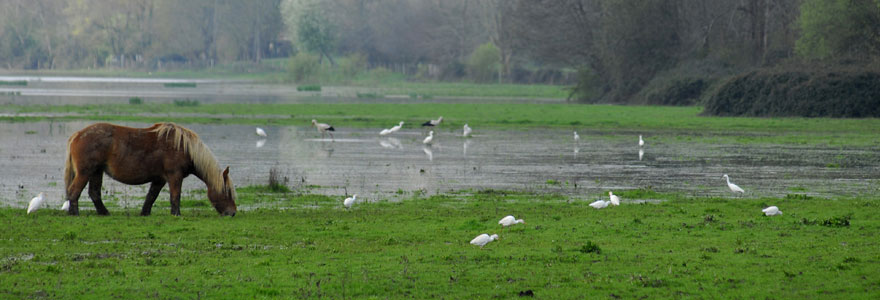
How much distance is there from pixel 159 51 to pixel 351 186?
7088 inches

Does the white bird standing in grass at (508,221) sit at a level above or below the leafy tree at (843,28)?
below

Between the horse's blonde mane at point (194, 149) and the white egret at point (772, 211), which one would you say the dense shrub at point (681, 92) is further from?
the horse's blonde mane at point (194, 149)

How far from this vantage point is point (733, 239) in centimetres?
1526

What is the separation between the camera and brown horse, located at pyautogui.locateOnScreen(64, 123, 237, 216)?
17.5 m

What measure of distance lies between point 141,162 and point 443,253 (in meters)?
6.81

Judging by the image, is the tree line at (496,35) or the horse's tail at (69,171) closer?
the horse's tail at (69,171)

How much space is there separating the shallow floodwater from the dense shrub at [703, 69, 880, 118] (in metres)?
17.2

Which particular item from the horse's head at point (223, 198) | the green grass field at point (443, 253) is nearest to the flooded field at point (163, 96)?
the horse's head at point (223, 198)

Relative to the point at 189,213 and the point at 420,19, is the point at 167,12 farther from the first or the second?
the point at 189,213

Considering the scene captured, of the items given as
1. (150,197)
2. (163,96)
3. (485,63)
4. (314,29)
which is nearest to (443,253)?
(150,197)

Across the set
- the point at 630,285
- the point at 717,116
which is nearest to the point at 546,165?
the point at 630,285

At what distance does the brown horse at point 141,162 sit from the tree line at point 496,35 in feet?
166

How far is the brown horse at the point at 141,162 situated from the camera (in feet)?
57.3

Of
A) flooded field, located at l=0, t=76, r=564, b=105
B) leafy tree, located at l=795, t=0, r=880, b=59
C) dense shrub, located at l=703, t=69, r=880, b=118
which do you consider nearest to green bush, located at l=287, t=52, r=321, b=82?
flooded field, located at l=0, t=76, r=564, b=105
